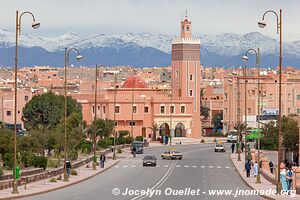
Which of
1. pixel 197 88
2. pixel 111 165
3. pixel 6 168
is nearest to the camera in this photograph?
pixel 6 168

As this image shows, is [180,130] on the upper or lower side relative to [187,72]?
lower

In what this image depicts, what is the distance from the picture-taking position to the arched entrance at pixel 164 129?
135m

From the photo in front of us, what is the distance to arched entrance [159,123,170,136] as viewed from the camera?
13485 centimetres

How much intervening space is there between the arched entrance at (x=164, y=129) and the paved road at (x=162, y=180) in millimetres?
48561

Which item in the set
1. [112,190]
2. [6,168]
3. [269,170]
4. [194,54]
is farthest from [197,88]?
[112,190]

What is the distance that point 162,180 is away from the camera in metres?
57.0

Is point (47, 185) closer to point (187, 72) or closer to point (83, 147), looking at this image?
point (83, 147)

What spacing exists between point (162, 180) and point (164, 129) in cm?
7886

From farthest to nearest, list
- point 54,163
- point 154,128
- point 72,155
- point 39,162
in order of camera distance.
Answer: point 154,128 → point 72,155 → point 54,163 → point 39,162

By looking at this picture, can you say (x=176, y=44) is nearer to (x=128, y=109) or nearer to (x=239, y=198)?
(x=128, y=109)

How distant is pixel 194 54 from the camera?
14425 centimetres

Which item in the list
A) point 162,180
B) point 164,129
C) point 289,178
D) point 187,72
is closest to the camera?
point 289,178

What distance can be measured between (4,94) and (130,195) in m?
95.8

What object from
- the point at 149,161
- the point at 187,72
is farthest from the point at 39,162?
the point at 187,72
